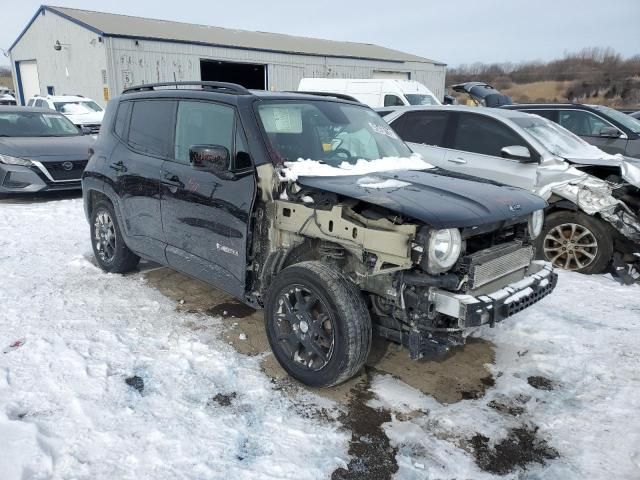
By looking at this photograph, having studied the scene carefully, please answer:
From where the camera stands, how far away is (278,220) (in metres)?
A: 3.52

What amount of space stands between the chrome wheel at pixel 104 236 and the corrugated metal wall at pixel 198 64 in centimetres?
1785

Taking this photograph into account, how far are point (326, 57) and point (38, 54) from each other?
15.3 metres

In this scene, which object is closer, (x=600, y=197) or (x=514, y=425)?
(x=514, y=425)

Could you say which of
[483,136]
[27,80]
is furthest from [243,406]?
[27,80]

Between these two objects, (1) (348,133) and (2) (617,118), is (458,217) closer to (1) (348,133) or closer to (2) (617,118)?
(1) (348,133)

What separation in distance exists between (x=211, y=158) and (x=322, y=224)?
3.15ft

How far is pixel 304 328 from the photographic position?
3.33 meters

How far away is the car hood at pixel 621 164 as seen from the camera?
5812 millimetres

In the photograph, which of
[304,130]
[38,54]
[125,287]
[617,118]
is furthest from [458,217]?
[38,54]

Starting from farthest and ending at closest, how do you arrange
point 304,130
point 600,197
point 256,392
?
point 600,197 < point 304,130 < point 256,392

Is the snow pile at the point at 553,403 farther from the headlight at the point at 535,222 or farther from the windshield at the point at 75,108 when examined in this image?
the windshield at the point at 75,108

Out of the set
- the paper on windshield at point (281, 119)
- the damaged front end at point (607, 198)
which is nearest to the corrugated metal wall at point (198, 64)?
the paper on windshield at point (281, 119)

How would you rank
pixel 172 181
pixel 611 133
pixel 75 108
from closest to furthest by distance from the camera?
pixel 172 181, pixel 611 133, pixel 75 108

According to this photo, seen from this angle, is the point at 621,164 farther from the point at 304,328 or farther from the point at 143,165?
the point at 143,165
